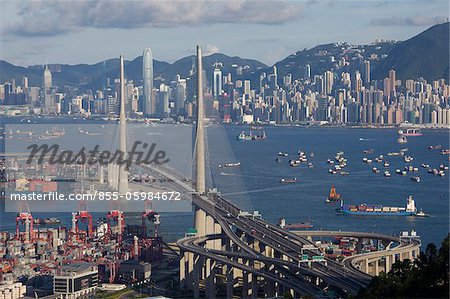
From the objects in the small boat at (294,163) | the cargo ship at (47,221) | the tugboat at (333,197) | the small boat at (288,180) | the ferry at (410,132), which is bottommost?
the cargo ship at (47,221)

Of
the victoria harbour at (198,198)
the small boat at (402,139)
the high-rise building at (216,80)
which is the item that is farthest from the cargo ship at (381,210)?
the high-rise building at (216,80)

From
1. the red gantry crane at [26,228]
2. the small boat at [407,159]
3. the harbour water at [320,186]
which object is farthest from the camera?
the small boat at [407,159]

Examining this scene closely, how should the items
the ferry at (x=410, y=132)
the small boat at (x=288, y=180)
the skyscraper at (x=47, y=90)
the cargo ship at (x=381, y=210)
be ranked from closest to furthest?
the cargo ship at (x=381, y=210) < the small boat at (x=288, y=180) < the ferry at (x=410, y=132) < the skyscraper at (x=47, y=90)

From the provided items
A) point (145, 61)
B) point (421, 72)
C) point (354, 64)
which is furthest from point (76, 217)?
point (354, 64)

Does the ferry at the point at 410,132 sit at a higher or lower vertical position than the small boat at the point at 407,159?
higher

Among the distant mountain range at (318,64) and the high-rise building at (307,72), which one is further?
the high-rise building at (307,72)

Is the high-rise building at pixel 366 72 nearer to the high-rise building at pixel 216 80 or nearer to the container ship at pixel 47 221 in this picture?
the high-rise building at pixel 216 80
